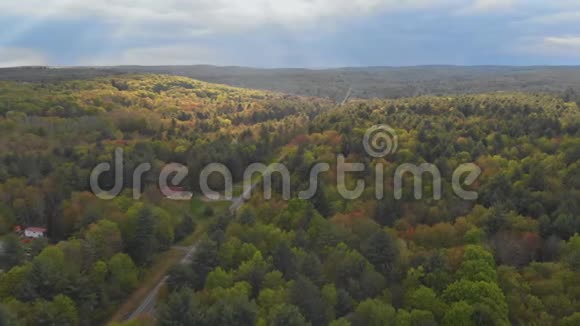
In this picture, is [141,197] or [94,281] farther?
[141,197]

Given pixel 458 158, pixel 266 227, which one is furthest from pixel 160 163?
pixel 458 158

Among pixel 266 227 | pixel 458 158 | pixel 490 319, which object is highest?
pixel 458 158

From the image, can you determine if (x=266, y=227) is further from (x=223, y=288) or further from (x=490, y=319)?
(x=490, y=319)

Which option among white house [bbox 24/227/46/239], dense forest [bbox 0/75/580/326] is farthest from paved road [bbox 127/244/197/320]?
white house [bbox 24/227/46/239]

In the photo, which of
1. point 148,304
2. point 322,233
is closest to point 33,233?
point 148,304

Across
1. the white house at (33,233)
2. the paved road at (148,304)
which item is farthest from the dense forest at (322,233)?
the paved road at (148,304)

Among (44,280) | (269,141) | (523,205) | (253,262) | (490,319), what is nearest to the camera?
(490,319)

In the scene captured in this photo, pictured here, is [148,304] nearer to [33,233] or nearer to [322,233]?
[322,233]

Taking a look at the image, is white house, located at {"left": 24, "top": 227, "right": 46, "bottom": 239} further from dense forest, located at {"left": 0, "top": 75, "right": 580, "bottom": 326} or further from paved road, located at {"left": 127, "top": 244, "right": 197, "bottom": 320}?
paved road, located at {"left": 127, "top": 244, "right": 197, "bottom": 320}
